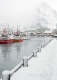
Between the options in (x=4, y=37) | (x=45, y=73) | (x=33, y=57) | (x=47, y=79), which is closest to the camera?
(x=47, y=79)

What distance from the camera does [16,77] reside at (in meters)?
10.3

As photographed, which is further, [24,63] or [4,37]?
[4,37]

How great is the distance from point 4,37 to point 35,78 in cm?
7566

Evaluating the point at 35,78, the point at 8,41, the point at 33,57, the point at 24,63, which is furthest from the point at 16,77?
the point at 8,41

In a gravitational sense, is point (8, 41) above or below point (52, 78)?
below

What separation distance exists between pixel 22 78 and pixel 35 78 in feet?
2.54

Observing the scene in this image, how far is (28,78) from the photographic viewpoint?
1003 cm

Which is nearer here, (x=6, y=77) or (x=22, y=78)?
(x=6, y=77)

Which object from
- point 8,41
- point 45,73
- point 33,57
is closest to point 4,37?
point 8,41

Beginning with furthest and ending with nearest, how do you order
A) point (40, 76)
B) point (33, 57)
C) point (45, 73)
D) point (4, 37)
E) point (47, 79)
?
point (4, 37), point (33, 57), point (45, 73), point (40, 76), point (47, 79)

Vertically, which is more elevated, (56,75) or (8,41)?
(56,75)

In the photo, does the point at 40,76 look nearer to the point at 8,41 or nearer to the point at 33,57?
the point at 33,57

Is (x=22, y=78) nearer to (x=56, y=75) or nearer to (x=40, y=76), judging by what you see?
(x=40, y=76)

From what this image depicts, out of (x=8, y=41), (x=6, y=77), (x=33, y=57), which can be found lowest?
(x=8, y=41)
